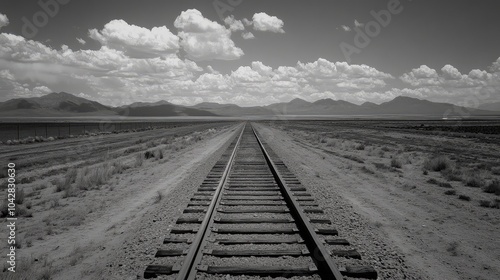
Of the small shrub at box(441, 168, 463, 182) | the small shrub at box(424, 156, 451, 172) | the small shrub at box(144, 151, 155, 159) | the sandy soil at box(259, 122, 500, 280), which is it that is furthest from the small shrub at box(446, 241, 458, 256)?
the small shrub at box(144, 151, 155, 159)

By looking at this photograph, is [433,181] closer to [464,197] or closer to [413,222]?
[464,197]

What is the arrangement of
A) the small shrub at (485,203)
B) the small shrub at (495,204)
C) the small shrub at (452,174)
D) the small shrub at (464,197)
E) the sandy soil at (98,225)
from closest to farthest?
the sandy soil at (98,225) → the small shrub at (495,204) → the small shrub at (485,203) → the small shrub at (464,197) → the small shrub at (452,174)

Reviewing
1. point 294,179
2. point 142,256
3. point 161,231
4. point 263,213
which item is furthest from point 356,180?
point 142,256

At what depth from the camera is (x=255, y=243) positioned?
4.48 meters

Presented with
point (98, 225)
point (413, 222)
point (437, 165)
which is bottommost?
point (98, 225)

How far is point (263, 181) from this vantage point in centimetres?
887

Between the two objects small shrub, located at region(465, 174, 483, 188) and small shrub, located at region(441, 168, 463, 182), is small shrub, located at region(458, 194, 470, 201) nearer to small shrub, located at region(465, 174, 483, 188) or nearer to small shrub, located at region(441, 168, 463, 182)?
small shrub, located at region(465, 174, 483, 188)

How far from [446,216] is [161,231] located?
6.30m

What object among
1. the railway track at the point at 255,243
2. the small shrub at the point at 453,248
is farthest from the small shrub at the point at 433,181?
the railway track at the point at 255,243

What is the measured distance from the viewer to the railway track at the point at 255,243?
12.1 feet

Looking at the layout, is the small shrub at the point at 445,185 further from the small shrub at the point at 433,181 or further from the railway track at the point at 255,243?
the railway track at the point at 255,243

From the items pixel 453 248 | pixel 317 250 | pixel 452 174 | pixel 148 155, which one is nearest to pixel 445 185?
pixel 452 174

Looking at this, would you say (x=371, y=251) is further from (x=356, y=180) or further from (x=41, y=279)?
(x=356, y=180)

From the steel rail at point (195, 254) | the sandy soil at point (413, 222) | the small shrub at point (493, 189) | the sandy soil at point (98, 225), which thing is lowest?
the sandy soil at point (98, 225)
